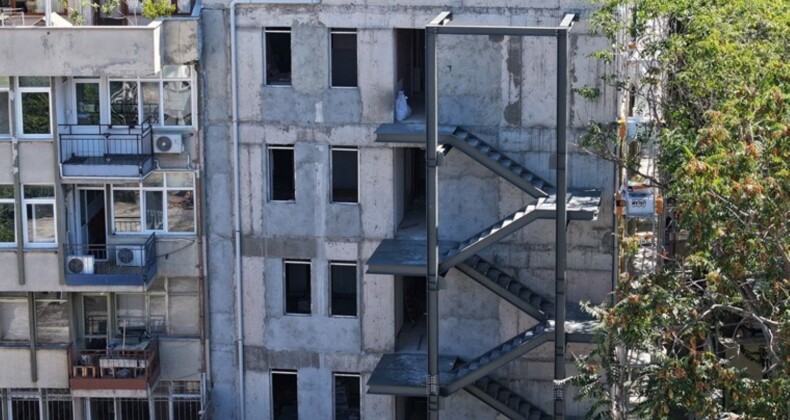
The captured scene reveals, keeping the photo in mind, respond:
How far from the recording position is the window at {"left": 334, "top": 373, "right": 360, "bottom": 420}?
137 feet

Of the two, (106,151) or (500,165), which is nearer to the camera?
(500,165)

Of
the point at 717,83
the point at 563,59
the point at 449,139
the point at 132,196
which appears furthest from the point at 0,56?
the point at 717,83

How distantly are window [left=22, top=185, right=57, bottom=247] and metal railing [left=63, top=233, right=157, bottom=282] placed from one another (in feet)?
2.07

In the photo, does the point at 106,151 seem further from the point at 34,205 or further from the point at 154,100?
the point at 34,205

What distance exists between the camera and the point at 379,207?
40594 millimetres

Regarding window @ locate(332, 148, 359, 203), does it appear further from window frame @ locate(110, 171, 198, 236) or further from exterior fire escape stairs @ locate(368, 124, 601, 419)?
window frame @ locate(110, 171, 198, 236)

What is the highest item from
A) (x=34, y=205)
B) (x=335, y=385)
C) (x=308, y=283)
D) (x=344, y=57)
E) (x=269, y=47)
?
(x=269, y=47)

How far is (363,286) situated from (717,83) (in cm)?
1056

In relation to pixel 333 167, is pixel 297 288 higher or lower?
lower

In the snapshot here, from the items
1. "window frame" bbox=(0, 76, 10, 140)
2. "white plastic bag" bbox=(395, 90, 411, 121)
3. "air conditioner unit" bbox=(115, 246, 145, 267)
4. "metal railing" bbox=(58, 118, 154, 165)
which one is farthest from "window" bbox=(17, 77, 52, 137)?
"white plastic bag" bbox=(395, 90, 411, 121)

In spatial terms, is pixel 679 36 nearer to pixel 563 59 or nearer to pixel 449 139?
pixel 563 59

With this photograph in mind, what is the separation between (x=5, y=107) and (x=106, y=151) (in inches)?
99.1

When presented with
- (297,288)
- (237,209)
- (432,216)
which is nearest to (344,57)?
(237,209)

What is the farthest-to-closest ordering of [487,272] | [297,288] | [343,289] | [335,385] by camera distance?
1. [335,385]
2. [297,288]
3. [343,289]
4. [487,272]
